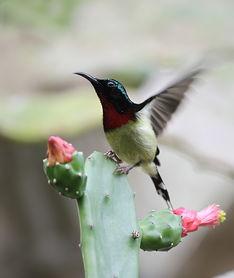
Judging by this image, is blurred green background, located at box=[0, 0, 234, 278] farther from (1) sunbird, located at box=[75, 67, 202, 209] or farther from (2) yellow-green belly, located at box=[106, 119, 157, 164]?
(2) yellow-green belly, located at box=[106, 119, 157, 164]

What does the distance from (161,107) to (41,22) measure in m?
3.15

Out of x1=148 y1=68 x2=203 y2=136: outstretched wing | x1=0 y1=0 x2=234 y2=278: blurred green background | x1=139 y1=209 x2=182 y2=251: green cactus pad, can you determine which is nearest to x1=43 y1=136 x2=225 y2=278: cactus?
x1=139 y1=209 x2=182 y2=251: green cactus pad

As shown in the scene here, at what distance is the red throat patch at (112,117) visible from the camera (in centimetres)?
180

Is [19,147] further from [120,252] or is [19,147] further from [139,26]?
[120,252]

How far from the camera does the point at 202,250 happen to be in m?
4.87

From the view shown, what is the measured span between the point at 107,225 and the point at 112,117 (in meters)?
0.35

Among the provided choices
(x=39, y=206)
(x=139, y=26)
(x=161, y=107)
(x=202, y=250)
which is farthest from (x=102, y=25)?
(x=161, y=107)

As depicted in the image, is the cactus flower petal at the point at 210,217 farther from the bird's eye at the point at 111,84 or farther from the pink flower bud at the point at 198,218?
the bird's eye at the point at 111,84

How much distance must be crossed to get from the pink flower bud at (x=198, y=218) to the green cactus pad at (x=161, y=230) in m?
0.04

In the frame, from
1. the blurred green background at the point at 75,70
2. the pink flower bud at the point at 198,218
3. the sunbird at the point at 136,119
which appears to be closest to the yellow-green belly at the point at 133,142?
the sunbird at the point at 136,119

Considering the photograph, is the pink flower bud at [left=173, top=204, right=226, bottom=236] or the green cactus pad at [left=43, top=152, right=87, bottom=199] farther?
the pink flower bud at [left=173, top=204, right=226, bottom=236]

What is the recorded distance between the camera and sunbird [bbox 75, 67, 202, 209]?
178cm

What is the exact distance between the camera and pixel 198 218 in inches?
66.3

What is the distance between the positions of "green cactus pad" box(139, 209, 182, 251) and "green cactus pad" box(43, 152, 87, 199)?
0.19 metres
